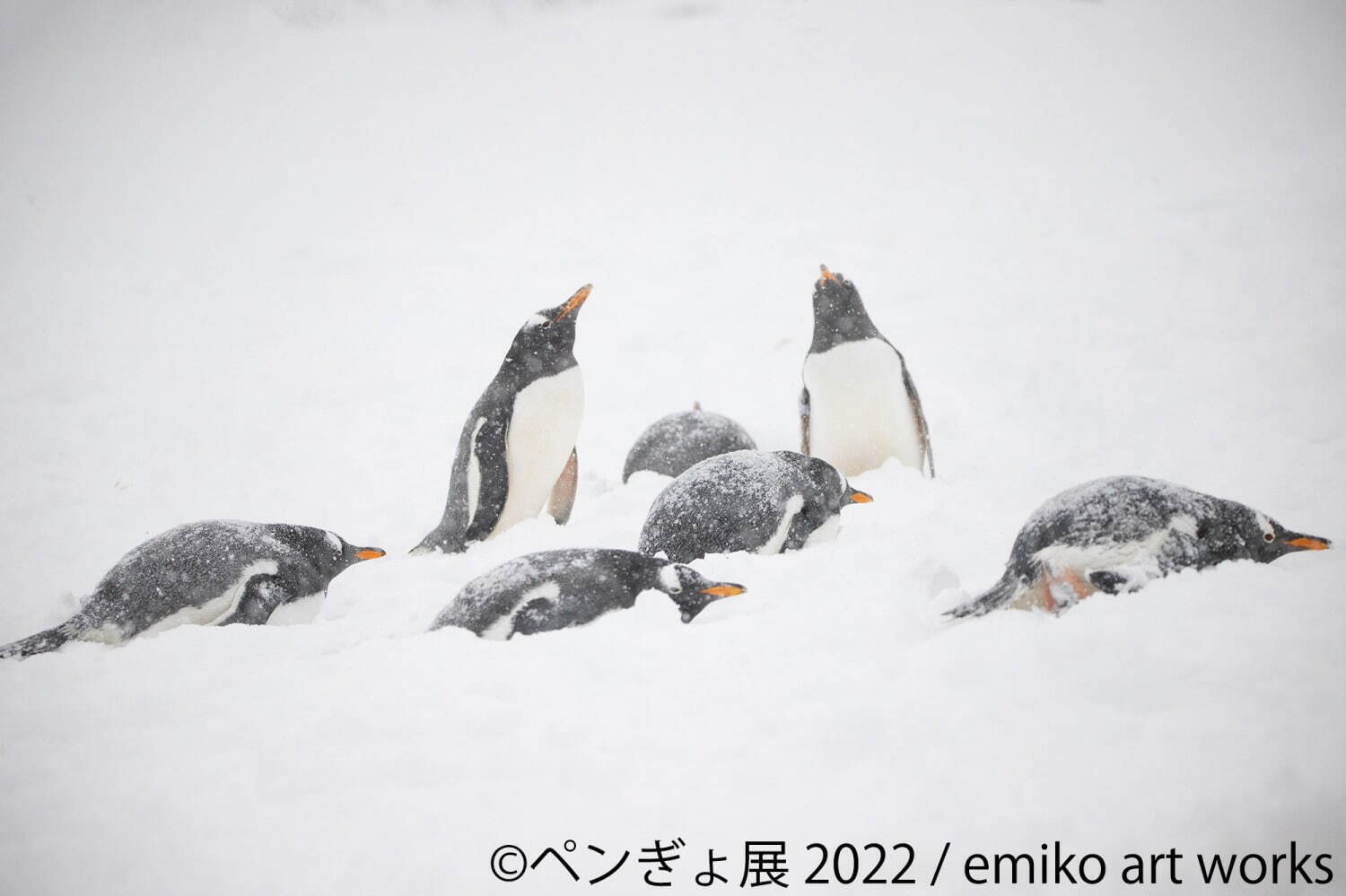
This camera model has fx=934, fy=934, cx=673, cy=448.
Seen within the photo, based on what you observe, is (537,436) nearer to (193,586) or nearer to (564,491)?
(564,491)

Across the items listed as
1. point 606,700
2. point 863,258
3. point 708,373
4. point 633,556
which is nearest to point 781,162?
point 863,258

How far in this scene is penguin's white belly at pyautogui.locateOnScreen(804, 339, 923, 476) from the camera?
4.25 metres

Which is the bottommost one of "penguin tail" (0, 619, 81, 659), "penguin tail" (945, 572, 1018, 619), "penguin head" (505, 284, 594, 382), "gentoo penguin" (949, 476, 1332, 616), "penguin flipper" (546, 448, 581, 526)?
"penguin flipper" (546, 448, 581, 526)

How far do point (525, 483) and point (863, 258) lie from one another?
405cm

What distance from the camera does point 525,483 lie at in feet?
13.8

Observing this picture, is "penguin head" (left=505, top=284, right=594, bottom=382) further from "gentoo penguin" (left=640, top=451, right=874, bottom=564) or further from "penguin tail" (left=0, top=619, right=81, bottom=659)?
"penguin tail" (left=0, top=619, right=81, bottom=659)

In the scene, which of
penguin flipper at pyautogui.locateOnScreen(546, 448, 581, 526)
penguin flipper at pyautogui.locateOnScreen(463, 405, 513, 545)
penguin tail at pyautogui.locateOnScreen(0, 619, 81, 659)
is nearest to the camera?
→ penguin tail at pyautogui.locateOnScreen(0, 619, 81, 659)

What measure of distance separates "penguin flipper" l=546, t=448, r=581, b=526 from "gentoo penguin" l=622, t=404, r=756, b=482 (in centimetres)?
29

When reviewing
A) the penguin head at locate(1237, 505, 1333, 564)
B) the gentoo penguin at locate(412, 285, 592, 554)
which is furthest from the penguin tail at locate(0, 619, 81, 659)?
the penguin head at locate(1237, 505, 1333, 564)

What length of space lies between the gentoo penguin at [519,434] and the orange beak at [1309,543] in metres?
2.75

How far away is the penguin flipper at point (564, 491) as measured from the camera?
4.40m

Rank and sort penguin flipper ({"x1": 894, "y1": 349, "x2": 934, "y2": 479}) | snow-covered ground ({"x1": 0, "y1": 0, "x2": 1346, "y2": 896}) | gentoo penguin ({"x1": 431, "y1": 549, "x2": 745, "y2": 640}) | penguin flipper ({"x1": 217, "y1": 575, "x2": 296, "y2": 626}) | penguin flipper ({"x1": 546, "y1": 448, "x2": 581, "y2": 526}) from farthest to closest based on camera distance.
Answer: penguin flipper ({"x1": 546, "y1": 448, "x2": 581, "y2": 526}) → penguin flipper ({"x1": 894, "y1": 349, "x2": 934, "y2": 479}) → penguin flipper ({"x1": 217, "y1": 575, "x2": 296, "y2": 626}) → gentoo penguin ({"x1": 431, "y1": 549, "x2": 745, "y2": 640}) → snow-covered ground ({"x1": 0, "y1": 0, "x2": 1346, "y2": 896})

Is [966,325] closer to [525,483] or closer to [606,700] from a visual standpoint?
[525,483]

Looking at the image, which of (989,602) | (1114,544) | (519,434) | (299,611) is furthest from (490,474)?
(1114,544)
